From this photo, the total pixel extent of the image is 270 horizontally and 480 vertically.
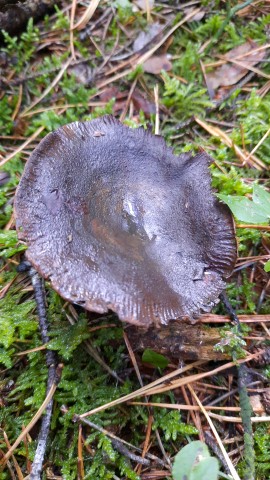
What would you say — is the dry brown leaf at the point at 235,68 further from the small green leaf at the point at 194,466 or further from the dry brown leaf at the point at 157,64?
the small green leaf at the point at 194,466

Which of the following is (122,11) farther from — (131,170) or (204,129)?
(131,170)

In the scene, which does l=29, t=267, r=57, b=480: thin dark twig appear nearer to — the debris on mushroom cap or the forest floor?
the forest floor

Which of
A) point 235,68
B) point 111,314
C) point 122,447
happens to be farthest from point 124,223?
point 235,68

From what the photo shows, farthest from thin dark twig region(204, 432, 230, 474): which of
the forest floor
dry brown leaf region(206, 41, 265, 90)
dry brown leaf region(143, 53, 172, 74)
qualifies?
dry brown leaf region(143, 53, 172, 74)

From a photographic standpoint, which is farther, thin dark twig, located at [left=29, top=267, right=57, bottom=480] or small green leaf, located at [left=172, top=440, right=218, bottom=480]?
thin dark twig, located at [left=29, top=267, right=57, bottom=480]

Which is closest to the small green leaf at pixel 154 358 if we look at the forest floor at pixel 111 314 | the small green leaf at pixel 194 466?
the forest floor at pixel 111 314
